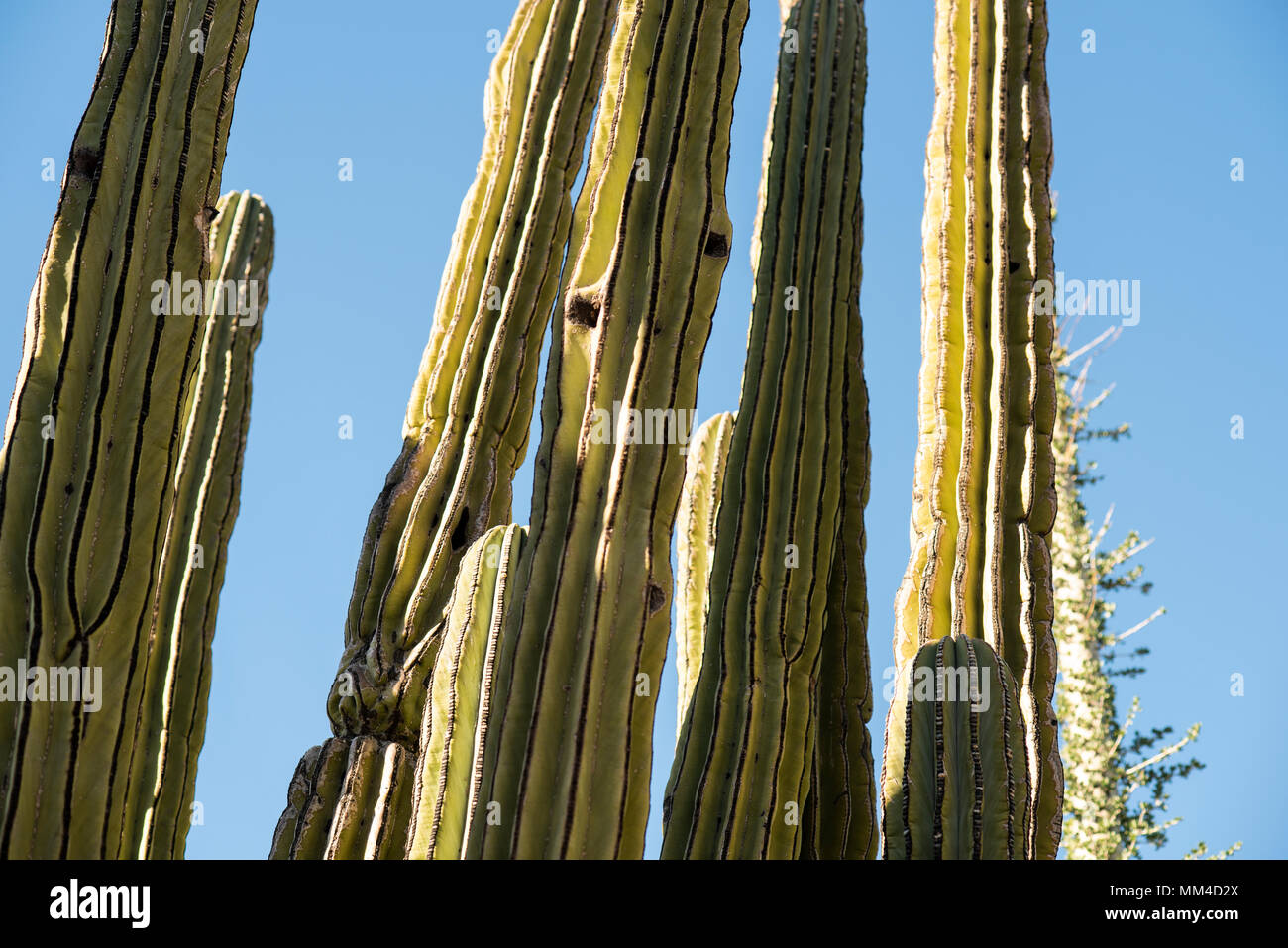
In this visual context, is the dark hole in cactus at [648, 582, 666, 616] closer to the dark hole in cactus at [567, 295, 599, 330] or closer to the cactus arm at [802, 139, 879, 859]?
the dark hole in cactus at [567, 295, 599, 330]

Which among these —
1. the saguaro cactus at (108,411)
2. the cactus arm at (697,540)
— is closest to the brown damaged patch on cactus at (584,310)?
the saguaro cactus at (108,411)

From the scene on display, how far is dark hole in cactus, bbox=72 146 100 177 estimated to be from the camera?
3.14 m

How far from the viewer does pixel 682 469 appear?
2.95 meters

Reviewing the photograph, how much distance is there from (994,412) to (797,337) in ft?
2.13

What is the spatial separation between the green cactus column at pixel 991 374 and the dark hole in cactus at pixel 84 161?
248 centimetres

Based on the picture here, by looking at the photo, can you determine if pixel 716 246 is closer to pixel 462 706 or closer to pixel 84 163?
pixel 462 706

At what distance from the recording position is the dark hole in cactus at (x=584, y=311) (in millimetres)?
3088

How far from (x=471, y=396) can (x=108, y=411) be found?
5.25ft

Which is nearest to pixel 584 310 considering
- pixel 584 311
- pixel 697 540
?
pixel 584 311

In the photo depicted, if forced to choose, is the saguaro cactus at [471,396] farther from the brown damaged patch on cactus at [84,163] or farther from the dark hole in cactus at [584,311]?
the brown damaged patch on cactus at [84,163]

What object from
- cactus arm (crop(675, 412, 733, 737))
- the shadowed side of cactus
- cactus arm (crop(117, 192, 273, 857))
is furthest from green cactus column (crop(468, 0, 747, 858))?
cactus arm (crop(675, 412, 733, 737))

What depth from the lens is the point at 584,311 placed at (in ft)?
10.2

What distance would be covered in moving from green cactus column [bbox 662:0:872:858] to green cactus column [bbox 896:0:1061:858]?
270 millimetres
